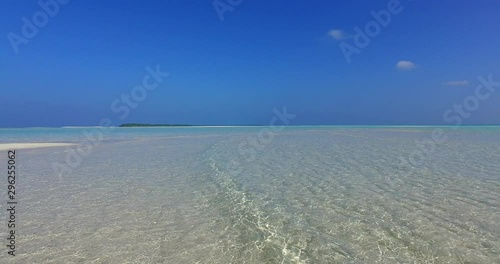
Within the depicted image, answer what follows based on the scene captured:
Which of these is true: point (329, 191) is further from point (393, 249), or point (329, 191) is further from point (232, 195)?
point (393, 249)

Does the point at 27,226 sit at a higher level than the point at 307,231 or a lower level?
lower

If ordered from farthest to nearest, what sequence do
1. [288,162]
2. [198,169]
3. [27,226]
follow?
[288,162], [198,169], [27,226]

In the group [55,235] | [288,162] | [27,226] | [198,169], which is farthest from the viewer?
[288,162]

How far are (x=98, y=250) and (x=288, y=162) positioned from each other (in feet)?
36.3

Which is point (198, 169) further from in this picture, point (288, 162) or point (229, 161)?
point (288, 162)

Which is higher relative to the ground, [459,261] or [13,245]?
[459,261]

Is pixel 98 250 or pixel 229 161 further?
pixel 229 161

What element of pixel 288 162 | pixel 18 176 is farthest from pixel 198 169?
pixel 18 176

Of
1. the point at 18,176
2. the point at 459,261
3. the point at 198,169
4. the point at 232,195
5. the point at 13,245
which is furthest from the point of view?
the point at 198,169

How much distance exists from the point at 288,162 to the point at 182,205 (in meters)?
8.24

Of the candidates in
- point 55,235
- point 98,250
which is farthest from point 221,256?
point 55,235

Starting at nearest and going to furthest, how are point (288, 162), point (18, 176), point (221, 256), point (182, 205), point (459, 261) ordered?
point (459, 261), point (221, 256), point (182, 205), point (18, 176), point (288, 162)

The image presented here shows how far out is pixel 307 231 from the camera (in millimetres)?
6145

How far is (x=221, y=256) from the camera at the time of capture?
17.0 feet
